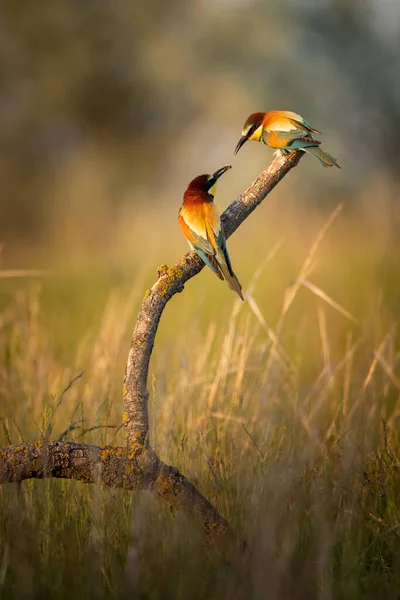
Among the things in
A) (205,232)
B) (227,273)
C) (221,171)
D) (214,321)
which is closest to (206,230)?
(205,232)

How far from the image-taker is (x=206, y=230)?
1700mm

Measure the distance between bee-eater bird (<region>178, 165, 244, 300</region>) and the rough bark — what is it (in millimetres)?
172

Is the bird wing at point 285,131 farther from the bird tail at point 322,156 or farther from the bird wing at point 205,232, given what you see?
the bird wing at point 205,232

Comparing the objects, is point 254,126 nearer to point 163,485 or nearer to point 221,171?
point 221,171

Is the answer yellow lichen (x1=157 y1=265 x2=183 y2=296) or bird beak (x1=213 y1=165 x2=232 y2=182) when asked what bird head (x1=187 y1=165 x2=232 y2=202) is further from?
yellow lichen (x1=157 y1=265 x2=183 y2=296)

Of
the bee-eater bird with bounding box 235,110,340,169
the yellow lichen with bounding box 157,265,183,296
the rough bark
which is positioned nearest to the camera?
the rough bark

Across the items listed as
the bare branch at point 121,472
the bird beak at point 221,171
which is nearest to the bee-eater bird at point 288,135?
the bird beak at point 221,171

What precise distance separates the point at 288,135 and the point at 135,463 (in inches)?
35.6

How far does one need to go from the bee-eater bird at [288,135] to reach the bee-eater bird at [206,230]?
20 centimetres

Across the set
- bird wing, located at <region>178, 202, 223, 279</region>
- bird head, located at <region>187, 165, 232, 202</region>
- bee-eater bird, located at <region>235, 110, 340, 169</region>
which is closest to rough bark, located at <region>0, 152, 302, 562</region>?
bird wing, located at <region>178, 202, 223, 279</region>

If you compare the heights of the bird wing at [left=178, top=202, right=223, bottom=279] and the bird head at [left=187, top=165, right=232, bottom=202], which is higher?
the bird head at [left=187, top=165, right=232, bottom=202]

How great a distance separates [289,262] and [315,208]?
4.40 m

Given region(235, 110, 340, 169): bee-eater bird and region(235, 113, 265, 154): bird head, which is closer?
region(235, 110, 340, 169): bee-eater bird

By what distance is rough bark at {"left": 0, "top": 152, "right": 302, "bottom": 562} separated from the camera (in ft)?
4.97
